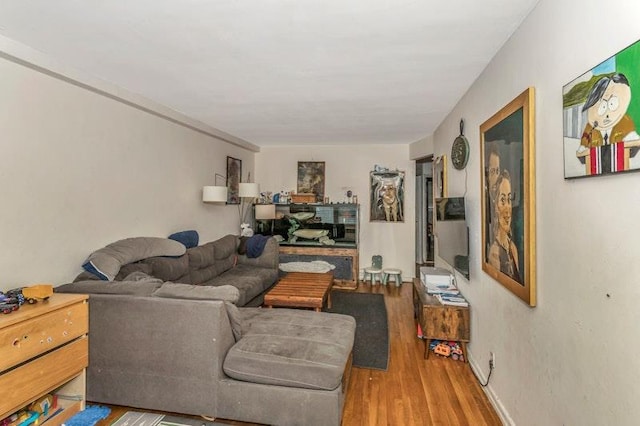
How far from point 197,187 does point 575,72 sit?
159 inches

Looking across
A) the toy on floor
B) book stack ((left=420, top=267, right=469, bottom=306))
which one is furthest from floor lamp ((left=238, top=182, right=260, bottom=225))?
the toy on floor

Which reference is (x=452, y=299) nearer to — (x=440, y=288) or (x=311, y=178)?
(x=440, y=288)

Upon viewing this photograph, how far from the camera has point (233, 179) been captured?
5.26 m

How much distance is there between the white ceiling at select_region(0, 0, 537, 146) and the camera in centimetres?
167

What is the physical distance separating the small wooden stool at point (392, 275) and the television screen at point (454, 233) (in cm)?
199

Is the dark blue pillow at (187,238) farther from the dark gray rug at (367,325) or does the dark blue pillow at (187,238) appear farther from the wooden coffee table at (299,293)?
the dark gray rug at (367,325)

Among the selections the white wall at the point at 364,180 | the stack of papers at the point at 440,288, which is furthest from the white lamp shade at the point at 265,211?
the stack of papers at the point at 440,288

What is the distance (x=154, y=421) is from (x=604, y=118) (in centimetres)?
272

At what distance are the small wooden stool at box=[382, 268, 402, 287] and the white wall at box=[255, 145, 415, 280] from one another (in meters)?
0.27

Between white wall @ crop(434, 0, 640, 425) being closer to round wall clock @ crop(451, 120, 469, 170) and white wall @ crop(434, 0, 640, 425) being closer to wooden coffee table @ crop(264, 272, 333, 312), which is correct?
round wall clock @ crop(451, 120, 469, 170)

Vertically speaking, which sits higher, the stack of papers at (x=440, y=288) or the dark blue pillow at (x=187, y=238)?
the dark blue pillow at (x=187, y=238)

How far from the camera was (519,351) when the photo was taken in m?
1.84

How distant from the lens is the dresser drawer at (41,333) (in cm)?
154

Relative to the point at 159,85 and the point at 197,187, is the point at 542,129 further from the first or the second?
the point at 197,187
